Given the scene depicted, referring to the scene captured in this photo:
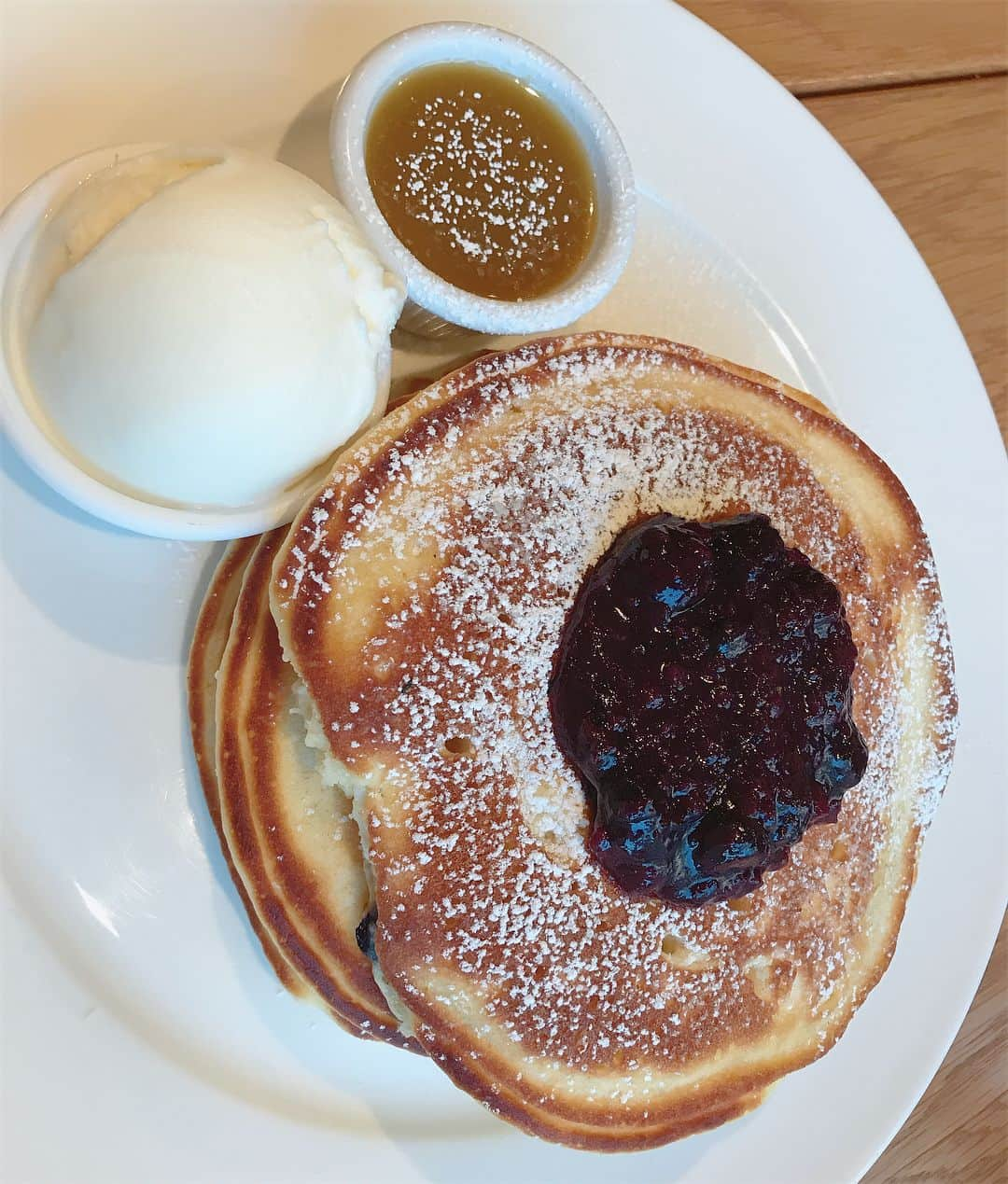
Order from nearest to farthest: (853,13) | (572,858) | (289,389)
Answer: (289,389) → (572,858) → (853,13)

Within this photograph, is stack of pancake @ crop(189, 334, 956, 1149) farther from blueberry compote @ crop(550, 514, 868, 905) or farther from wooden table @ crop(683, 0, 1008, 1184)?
wooden table @ crop(683, 0, 1008, 1184)

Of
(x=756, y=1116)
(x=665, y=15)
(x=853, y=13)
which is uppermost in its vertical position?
(x=665, y=15)

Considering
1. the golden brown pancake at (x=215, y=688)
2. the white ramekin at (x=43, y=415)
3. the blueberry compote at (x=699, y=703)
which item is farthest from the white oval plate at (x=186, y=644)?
the blueberry compote at (x=699, y=703)

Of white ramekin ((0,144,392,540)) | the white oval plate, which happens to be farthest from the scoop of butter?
the white oval plate

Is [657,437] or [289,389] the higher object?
[289,389]

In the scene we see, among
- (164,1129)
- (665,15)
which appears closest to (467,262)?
(665,15)

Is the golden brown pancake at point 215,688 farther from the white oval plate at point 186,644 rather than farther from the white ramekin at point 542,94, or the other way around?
the white ramekin at point 542,94

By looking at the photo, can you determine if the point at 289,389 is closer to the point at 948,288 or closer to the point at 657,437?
the point at 657,437

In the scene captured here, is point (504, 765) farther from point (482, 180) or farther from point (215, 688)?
point (482, 180)

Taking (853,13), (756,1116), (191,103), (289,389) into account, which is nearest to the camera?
(289,389)
